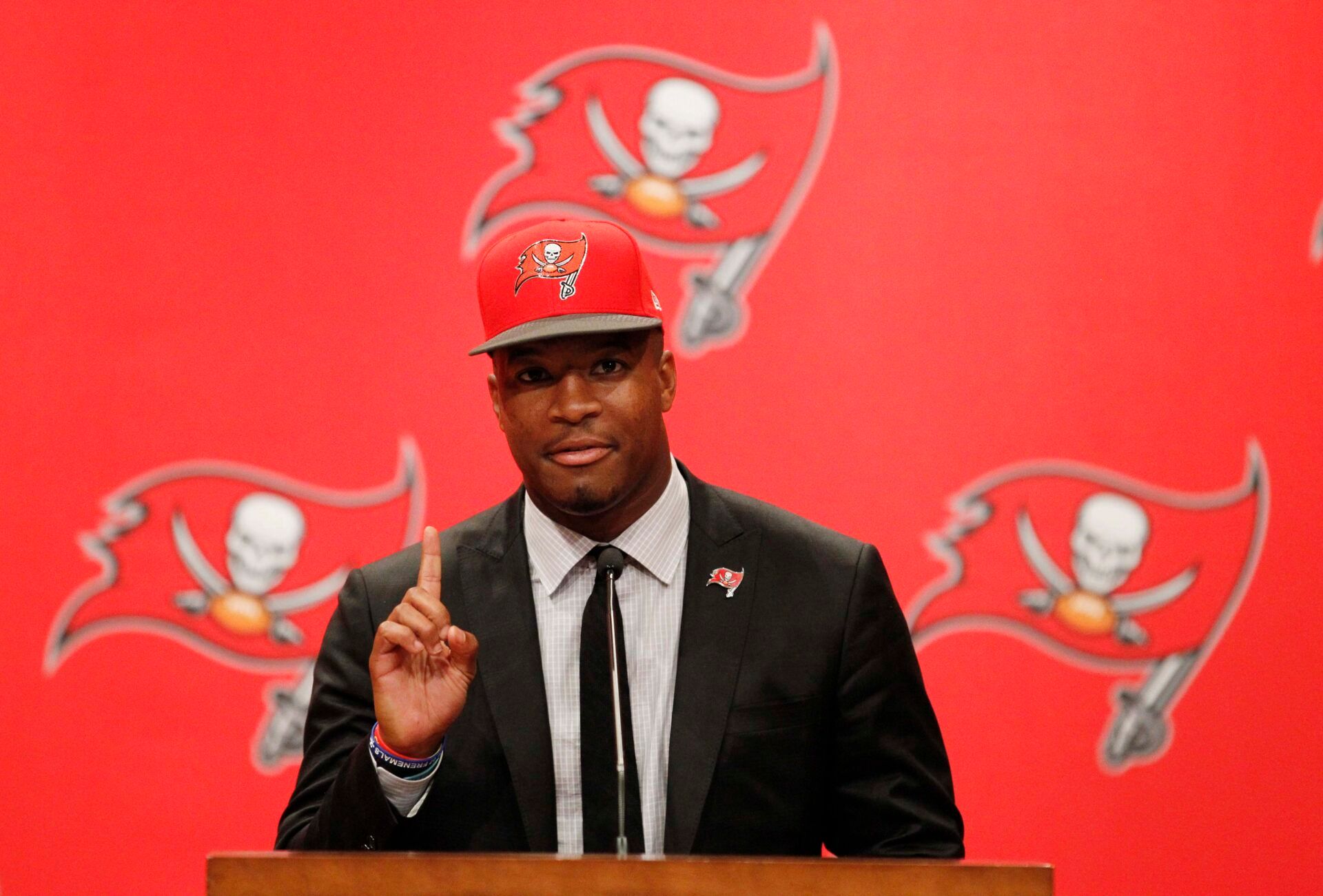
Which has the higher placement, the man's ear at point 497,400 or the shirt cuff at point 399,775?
the man's ear at point 497,400

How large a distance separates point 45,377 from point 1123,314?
223 cm

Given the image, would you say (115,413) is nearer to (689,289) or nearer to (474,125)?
(474,125)

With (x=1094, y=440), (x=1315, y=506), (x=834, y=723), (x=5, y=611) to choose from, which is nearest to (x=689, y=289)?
(x=1094, y=440)

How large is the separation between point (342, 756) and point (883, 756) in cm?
77

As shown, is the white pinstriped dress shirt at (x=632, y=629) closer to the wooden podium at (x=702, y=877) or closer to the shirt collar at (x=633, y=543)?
the shirt collar at (x=633, y=543)

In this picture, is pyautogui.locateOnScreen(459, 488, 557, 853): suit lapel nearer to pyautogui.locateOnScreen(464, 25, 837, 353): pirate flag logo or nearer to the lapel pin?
the lapel pin

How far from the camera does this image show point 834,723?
6.58 ft

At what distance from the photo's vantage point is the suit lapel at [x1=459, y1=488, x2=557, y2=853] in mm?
1923

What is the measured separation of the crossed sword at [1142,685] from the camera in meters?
2.74

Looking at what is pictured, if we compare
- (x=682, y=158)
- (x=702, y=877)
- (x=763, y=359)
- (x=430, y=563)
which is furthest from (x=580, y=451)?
(x=682, y=158)

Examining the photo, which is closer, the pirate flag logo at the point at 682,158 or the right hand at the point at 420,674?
the right hand at the point at 420,674

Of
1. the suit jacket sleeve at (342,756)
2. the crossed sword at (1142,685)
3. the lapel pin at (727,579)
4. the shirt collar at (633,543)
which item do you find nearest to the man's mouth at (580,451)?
the shirt collar at (633,543)

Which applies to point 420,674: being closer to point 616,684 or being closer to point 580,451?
point 616,684

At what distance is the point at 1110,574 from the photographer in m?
2.78
